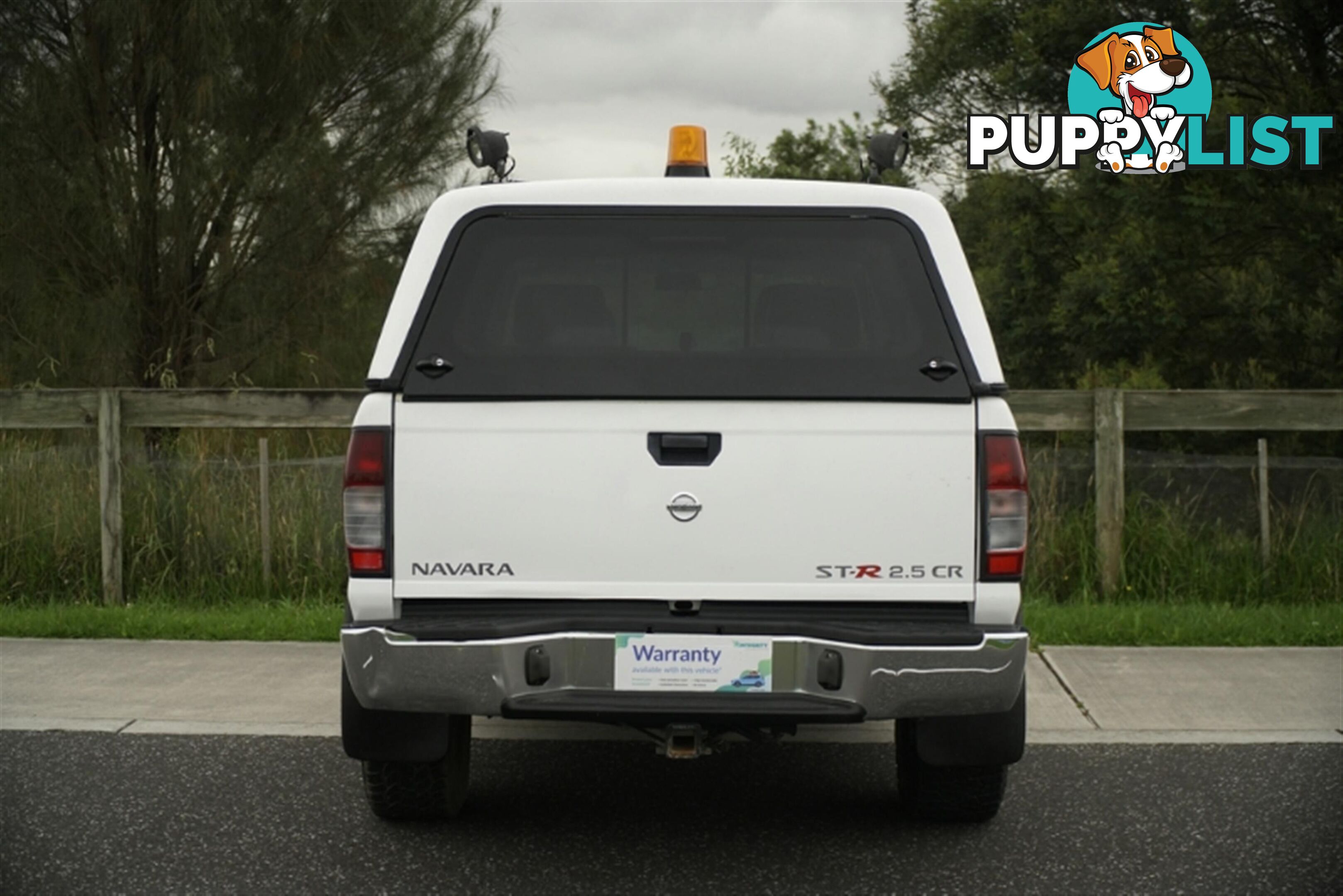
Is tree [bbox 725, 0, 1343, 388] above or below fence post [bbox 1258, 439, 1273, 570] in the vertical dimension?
above

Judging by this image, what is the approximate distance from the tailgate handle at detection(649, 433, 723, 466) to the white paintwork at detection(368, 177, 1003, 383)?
703 mm

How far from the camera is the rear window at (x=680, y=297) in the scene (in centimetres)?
437

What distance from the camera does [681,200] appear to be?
4551 mm

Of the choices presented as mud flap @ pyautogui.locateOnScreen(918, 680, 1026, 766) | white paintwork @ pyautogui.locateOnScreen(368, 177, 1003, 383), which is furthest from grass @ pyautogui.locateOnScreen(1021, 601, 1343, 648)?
white paintwork @ pyautogui.locateOnScreen(368, 177, 1003, 383)

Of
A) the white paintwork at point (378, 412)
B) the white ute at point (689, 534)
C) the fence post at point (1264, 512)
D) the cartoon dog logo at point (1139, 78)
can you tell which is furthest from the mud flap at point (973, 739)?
the cartoon dog logo at point (1139, 78)

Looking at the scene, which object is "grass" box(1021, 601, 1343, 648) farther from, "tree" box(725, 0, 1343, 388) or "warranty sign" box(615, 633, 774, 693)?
"tree" box(725, 0, 1343, 388)

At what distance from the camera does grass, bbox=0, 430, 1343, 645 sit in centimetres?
895

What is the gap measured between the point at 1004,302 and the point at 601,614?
23.0m

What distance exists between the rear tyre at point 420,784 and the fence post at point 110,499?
448cm

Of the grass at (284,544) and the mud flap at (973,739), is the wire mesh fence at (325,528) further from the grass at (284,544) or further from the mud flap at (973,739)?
the mud flap at (973,739)

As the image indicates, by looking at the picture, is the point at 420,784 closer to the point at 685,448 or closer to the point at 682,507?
the point at 682,507

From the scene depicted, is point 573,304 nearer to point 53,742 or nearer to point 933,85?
point 53,742

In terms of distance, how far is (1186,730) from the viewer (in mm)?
6242

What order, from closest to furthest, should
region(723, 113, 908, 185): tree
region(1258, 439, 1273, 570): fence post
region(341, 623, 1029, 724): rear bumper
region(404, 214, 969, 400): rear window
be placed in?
region(341, 623, 1029, 724): rear bumper → region(404, 214, 969, 400): rear window → region(1258, 439, 1273, 570): fence post → region(723, 113, 908, 185): tree
